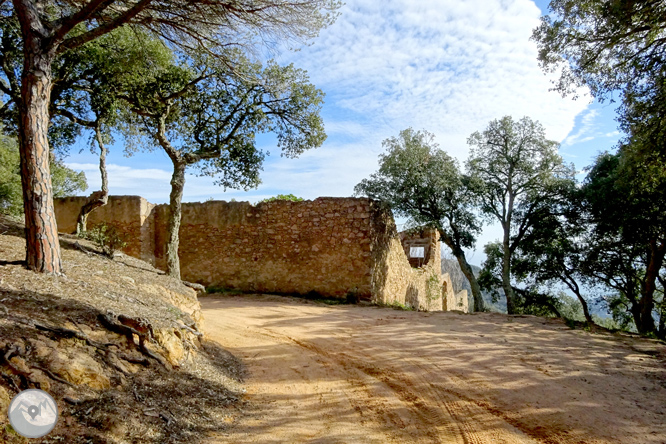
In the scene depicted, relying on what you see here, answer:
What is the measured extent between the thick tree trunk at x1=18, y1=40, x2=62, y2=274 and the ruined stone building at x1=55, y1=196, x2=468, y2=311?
812 cm

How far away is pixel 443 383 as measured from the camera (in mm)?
4789

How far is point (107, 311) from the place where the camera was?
426 centimetres

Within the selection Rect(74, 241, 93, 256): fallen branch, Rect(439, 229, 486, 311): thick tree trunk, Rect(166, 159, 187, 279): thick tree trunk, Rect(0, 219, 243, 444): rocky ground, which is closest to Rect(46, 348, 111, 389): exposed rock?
Rect(0, 219, 243, 444): rocky ground

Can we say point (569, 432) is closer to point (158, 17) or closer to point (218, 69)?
point (158, 17)

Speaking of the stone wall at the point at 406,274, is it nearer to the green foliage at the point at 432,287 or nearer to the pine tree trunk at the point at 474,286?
the green foliage at the point at 432,287

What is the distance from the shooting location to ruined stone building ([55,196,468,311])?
12242 mm

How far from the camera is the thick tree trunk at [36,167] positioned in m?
4.93

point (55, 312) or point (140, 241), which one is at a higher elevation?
point (140, 241)

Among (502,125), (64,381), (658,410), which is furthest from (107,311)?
(502,125)

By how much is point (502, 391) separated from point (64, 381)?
14.7ft

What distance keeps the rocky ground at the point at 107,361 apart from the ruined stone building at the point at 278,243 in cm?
679

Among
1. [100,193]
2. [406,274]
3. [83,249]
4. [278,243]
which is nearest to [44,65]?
[83,249]

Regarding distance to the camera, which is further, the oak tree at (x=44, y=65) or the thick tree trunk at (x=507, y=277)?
the thick tree trunk at (x=507, y=277)

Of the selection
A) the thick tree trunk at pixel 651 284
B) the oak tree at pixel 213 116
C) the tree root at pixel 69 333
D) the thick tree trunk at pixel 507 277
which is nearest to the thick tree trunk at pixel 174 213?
the oak tree at pixel 213 116
